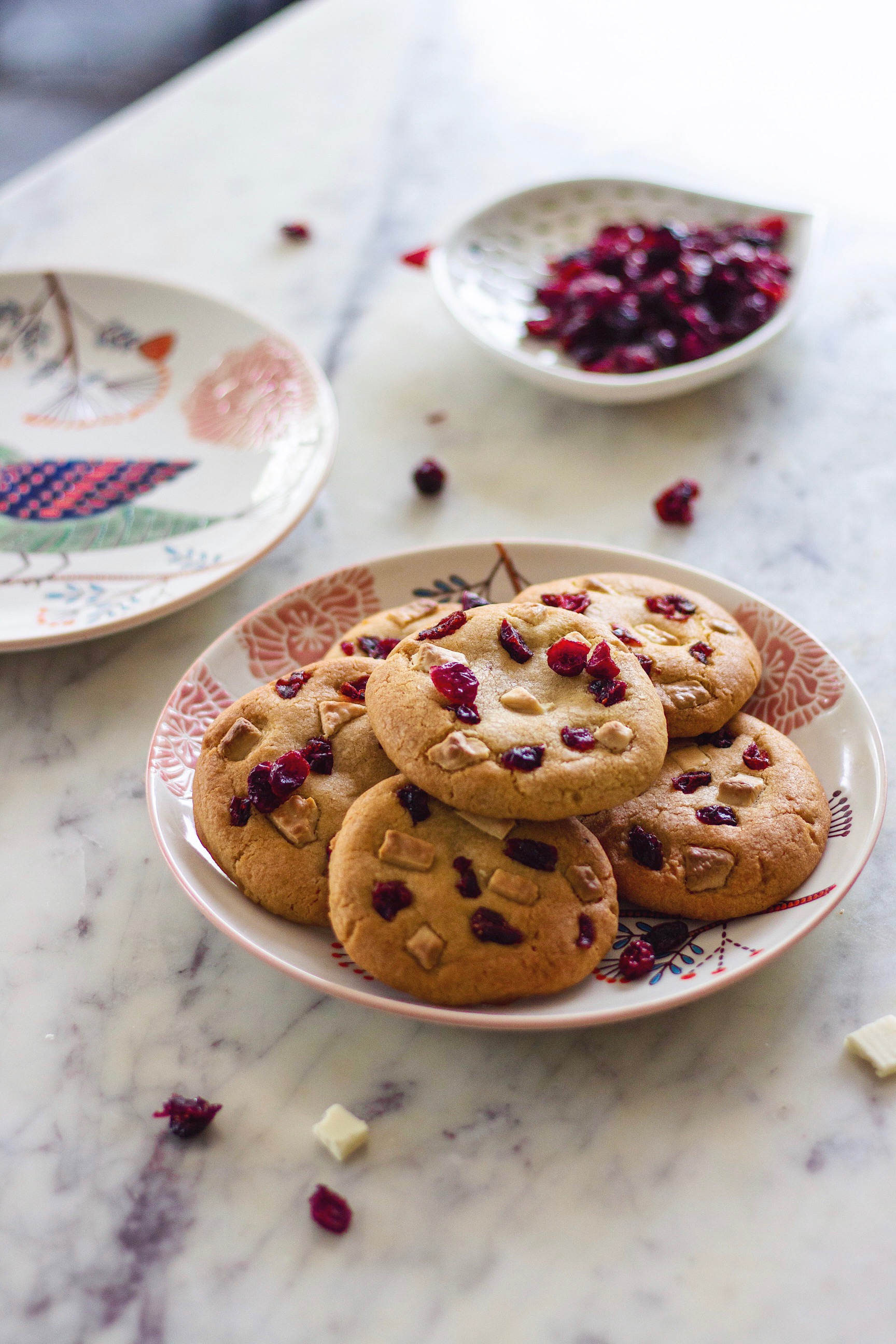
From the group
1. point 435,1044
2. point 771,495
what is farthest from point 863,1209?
point 771,495

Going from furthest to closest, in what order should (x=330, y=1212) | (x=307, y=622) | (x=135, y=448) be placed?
1. (x=135, y=448)
2. (x=307, y=622)
3. (x=330, y=1212)

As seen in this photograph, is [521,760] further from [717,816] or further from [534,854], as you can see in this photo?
[717,816]

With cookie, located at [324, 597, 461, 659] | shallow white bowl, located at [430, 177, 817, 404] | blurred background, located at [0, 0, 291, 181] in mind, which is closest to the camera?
cookie, located at [324, 597, 461, 659]

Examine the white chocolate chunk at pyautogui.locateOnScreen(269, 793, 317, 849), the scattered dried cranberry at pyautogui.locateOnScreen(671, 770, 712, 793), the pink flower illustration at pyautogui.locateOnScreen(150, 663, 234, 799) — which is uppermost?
the scattered dried cranberry at pyautogui.locateOnScreen(671, 770, 712, 793)

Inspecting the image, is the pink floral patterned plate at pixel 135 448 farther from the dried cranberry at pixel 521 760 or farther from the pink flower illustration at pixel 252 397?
the dried cranberry at pixel 521 760

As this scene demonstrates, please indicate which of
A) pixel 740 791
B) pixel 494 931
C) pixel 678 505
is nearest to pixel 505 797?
pixel 494 931

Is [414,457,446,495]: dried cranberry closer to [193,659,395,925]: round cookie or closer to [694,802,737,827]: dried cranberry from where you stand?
[193,659,395,925]: round cookie

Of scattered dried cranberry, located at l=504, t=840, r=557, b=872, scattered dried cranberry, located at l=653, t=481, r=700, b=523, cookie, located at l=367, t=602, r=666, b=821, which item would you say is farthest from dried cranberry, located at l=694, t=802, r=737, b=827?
scattered dried cranberry, located at l=653, t=481, r=700, b=523

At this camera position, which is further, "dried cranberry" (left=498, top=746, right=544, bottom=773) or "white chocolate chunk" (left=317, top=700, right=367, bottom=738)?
"white chocolate chunk" (left=317, top=700, right=367, bottom=738)
